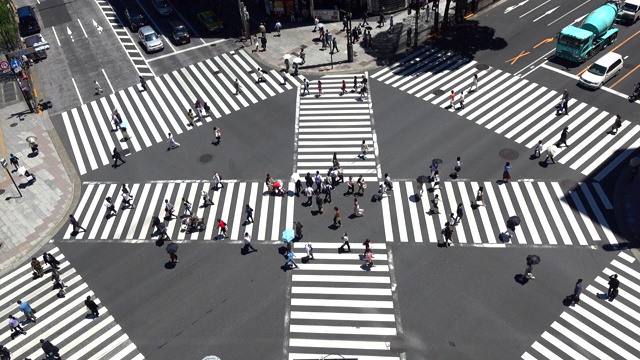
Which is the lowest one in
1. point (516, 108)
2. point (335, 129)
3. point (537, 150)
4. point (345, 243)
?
point (345, 243)

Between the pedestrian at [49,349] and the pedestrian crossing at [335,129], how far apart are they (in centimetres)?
2095

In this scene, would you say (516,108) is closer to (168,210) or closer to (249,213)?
(249,213)

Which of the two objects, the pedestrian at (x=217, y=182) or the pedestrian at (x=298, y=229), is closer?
the pedestrian at (x=298, y=229)

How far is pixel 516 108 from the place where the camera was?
46.6 metres

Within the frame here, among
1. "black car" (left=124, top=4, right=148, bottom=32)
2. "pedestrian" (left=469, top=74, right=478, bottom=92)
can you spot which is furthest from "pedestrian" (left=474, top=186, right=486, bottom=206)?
"black car" (left=124, top=4, right=148, bottom=32)

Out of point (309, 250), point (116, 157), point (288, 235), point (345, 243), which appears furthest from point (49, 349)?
point (345, 243)

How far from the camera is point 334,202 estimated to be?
128ft

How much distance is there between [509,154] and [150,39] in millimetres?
42653

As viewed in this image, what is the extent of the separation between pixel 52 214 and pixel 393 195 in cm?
2690

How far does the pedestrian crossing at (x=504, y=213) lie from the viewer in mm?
35031

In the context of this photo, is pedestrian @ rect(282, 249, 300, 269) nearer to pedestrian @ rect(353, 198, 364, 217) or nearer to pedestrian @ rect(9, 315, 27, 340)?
pedestrian @ rect(353, 198, 364, 217)

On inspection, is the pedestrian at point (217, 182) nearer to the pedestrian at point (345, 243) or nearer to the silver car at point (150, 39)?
the pedestrian at point (345, 243)

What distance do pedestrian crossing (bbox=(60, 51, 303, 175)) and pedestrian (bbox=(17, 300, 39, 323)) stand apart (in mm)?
14402

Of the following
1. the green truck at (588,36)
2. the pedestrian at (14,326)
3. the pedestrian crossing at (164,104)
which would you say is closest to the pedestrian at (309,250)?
the pedestrian at (14,326)
